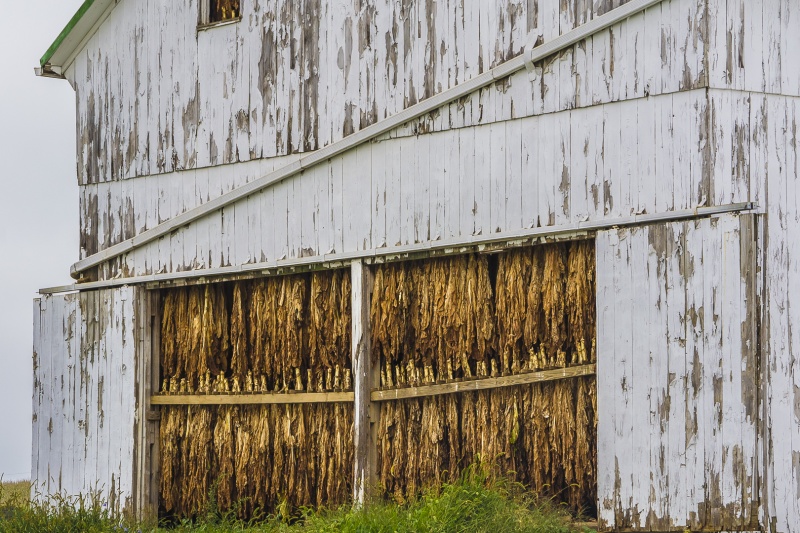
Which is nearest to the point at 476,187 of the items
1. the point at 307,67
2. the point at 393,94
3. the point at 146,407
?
the point at 393,94

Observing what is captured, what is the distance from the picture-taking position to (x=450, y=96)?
416 inches

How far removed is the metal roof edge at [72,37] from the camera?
43.2 ft

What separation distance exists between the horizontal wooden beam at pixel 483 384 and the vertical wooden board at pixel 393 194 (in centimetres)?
137

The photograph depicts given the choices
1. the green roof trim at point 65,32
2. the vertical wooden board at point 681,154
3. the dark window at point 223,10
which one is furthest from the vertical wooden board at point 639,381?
the green roof trim at point 65,32

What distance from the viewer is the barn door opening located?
33.0ft

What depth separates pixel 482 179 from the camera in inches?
408

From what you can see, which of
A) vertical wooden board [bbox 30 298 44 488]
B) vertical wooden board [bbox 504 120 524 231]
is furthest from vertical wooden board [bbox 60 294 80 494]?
vertical wooden board [bbox 504 120 524 231]

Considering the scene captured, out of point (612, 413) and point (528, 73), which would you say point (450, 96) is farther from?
point (612, 413)

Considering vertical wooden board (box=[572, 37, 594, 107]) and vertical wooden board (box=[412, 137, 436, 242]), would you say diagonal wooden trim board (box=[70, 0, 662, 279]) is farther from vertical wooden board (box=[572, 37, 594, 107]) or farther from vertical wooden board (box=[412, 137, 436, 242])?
vertical wooden board (box=[412, 137, 436, 242])

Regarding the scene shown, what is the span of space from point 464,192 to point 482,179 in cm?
21

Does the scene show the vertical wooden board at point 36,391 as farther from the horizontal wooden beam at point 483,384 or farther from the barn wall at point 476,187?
the horizontal wooden beam at point 483,384

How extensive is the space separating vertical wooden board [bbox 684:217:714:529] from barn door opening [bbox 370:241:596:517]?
0.97 meters

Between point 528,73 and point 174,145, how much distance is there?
4294 mm

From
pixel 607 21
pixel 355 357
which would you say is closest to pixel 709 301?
pixel 607 21
